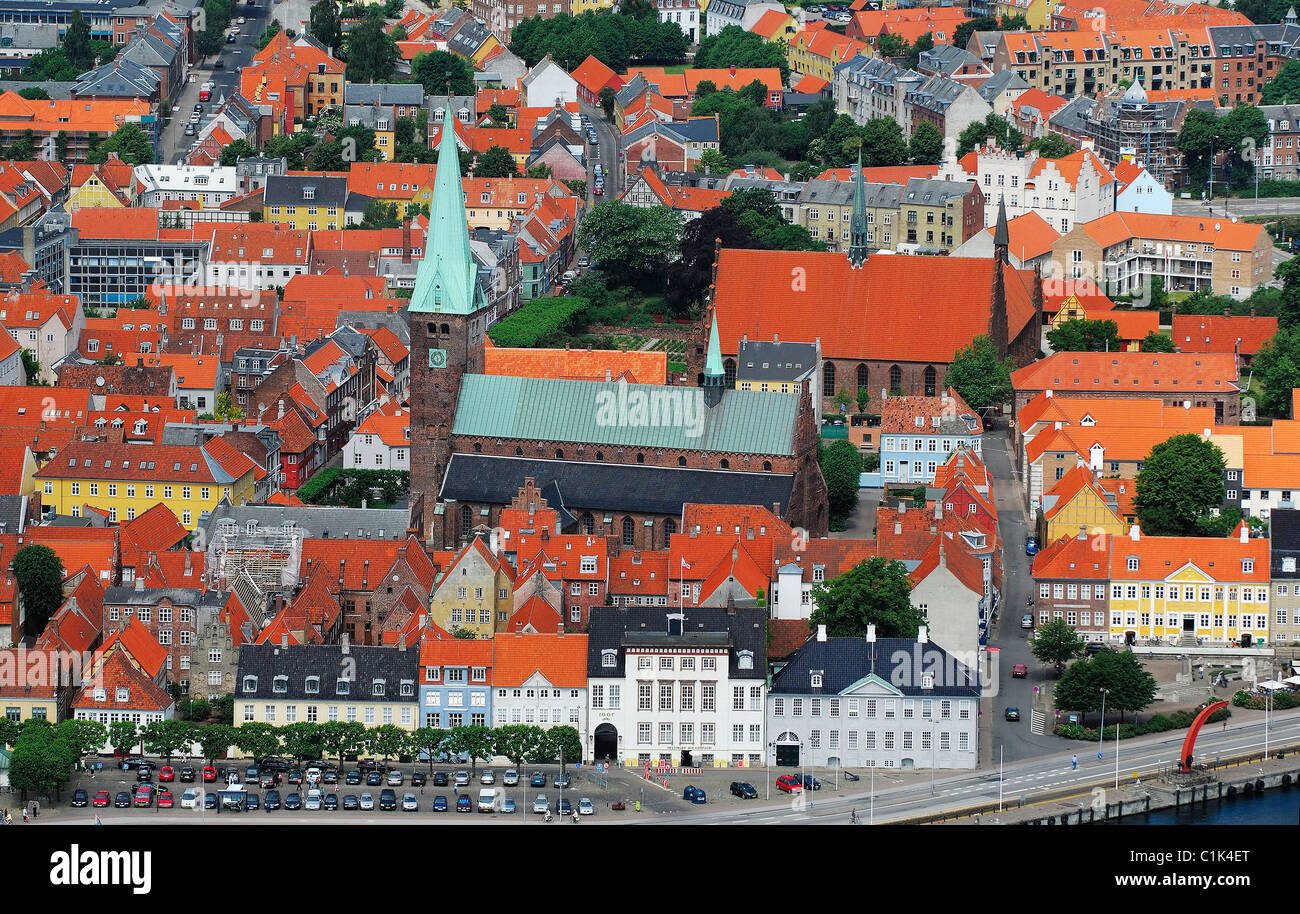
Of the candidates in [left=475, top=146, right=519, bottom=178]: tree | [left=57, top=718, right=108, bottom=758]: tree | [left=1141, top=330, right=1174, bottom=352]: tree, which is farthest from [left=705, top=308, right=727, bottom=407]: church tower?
[left=475, top=146, right=519, bottom=178]: tree

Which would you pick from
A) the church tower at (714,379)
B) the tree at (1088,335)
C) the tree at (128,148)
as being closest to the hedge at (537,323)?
the tree at (1088,335)

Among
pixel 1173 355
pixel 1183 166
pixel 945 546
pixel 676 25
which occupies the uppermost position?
pixel 676 25

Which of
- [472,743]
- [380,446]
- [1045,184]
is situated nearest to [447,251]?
[380,446]

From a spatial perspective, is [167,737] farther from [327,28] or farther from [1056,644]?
[327,28]

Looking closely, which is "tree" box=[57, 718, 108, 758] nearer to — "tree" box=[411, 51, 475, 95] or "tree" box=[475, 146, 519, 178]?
"tree" box=[475, 146, 519, 178]
